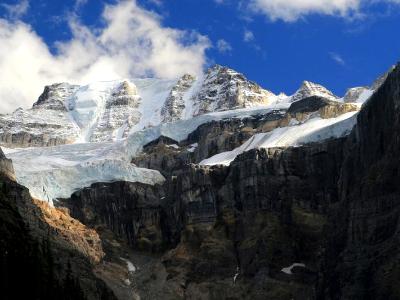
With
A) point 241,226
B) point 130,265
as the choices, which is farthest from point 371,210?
point 130,265

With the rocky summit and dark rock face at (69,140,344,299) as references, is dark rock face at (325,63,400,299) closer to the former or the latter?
the rocky summit

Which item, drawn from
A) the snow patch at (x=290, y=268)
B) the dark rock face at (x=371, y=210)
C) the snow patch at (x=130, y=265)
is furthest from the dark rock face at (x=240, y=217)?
the dark rock face at (x=371, y=210)

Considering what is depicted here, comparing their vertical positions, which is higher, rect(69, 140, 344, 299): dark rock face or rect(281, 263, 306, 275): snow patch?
rect(69, 140, 344, 299): dark rock face

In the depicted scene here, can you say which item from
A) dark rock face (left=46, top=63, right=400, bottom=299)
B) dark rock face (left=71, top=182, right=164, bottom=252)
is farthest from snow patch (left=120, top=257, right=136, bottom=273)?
dark rock face (left=71, top=182, right=164, bottom=252)

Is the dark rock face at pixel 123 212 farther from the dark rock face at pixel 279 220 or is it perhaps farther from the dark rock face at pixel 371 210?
the dark rock face at pixel 371 210

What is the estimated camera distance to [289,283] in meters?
163

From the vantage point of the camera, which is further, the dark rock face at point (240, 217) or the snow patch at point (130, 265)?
the snow patch at point (130, 265)

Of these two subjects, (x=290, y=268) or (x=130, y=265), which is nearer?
(x=290, y=268)

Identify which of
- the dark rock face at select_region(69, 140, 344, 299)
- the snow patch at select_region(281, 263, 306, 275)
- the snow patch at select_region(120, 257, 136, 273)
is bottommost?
the snow patch at select_region(281, 263, 306, 275)

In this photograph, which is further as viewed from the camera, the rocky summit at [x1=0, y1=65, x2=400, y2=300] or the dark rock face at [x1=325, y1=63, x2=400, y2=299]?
the rocky summit at [x1=0, y1=65, x2=400, y2=300]

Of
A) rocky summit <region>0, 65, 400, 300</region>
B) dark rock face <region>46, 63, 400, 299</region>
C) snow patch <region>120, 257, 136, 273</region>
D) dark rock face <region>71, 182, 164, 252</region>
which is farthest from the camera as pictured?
dark rock face <region>71, 182, 164, 252</region>

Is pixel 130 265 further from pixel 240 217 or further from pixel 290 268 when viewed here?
pixel 290 268

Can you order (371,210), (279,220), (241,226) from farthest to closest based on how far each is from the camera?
(241,226)
(279,220)
(371,210)

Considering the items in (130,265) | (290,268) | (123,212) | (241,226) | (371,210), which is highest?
(123,212)
